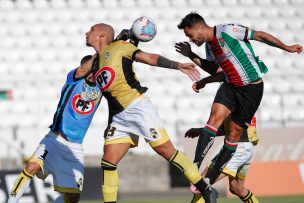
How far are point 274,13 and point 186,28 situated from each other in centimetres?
1631

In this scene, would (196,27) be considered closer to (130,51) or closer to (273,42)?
(273,42)

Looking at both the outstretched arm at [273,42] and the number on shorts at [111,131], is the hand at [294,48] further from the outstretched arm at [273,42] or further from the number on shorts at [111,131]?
the number on shorts at [111,131]

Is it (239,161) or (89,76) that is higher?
(89,76)

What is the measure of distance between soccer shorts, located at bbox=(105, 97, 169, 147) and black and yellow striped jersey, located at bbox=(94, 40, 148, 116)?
82 millimetres

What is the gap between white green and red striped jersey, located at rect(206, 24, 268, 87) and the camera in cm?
948

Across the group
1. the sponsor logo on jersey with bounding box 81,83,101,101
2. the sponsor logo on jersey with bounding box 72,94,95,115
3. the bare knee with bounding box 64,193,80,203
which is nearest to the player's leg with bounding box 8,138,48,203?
the bare knee with bounding box 64,193,80,203

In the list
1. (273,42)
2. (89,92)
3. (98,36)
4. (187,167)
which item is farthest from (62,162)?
(273,42)

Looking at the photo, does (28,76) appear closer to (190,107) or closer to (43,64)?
(43,64)

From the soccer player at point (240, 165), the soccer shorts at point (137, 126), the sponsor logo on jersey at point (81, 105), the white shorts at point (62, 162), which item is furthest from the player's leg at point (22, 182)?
the soccer player at point (240, 165)

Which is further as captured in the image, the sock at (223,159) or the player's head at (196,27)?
the sock at (223,159)

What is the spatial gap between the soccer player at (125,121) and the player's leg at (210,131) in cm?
72

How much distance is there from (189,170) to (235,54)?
1.71 metres

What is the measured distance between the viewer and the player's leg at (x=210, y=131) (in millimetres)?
9391

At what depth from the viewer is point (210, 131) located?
9438mm
